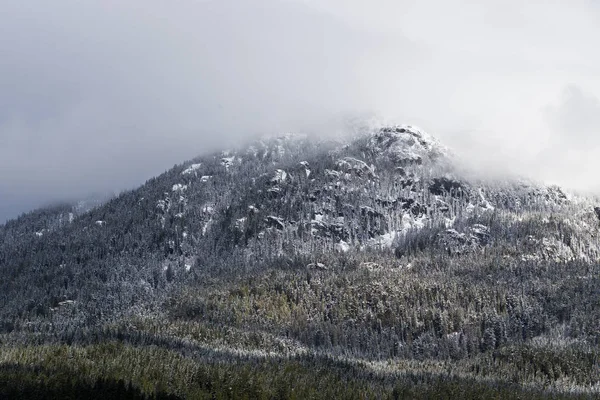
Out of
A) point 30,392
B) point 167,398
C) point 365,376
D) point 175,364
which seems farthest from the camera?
point 365,376

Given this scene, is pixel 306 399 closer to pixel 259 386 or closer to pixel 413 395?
pixel 259 386

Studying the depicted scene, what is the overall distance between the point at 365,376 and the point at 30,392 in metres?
107

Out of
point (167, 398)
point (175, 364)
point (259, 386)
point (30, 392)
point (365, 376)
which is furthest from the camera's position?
point (365, 376)

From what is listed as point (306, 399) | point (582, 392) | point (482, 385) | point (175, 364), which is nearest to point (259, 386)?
point (306, 399)

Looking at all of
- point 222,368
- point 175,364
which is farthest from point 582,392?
point 175,364

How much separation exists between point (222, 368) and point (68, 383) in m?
49.0

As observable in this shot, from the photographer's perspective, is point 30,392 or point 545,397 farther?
point 545,397

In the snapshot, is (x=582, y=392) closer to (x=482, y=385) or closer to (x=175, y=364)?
(x=482, y=385)

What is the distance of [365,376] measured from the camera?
7776 inches

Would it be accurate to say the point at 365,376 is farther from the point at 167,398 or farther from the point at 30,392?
the point at 30,392

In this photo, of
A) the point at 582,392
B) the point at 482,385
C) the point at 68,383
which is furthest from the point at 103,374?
the point at 582,392

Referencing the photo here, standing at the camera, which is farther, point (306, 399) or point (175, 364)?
point (175, 364)

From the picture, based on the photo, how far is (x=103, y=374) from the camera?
527ft

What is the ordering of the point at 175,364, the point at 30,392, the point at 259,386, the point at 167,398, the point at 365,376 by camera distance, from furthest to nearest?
the point at 365,376
the point at 175,364
the point at 259,386
the point at 167,398
the point at 30,392
